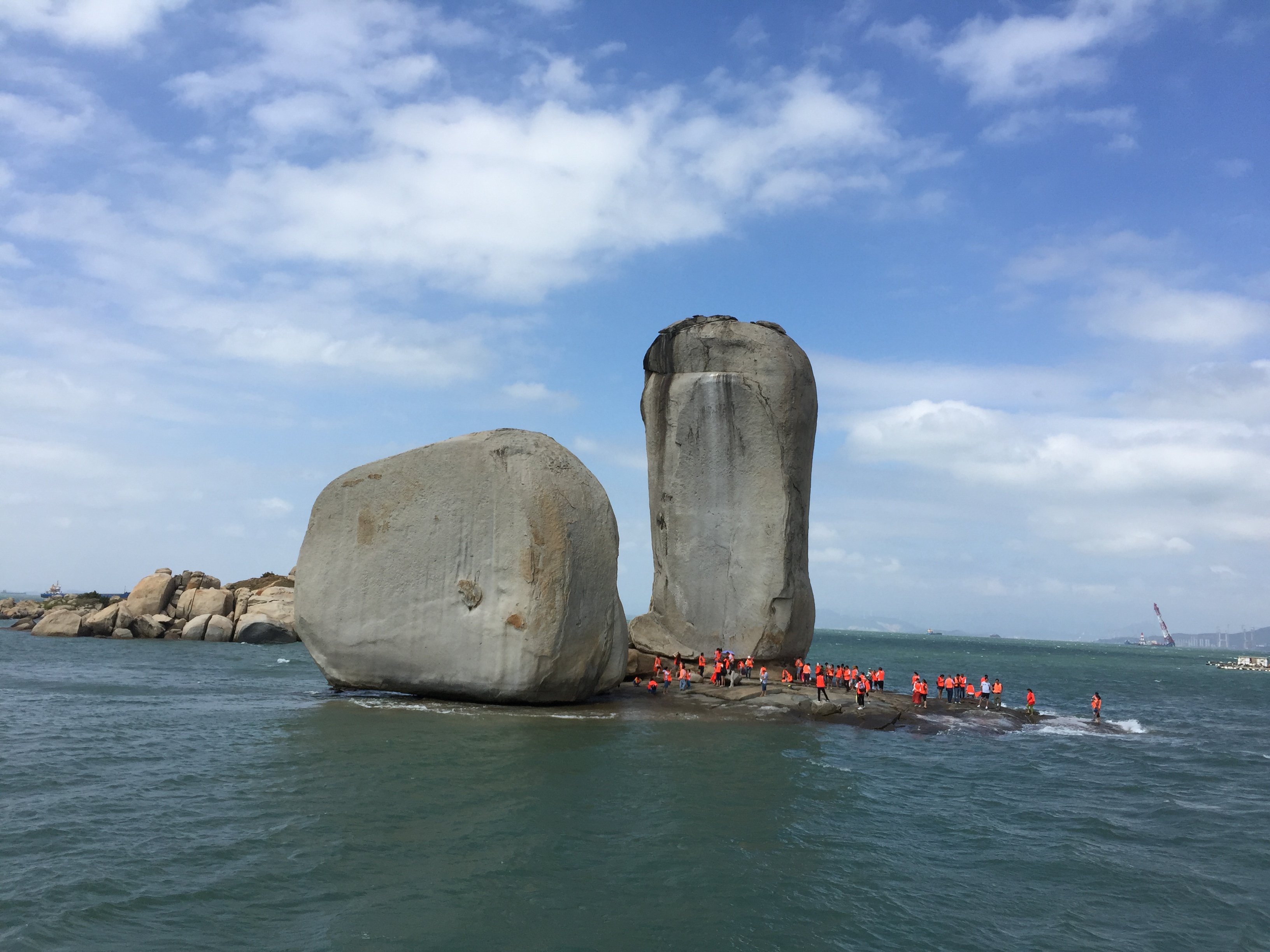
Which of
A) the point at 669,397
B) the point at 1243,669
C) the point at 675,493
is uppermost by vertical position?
the point at 669,397

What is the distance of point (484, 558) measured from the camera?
64.3 feet

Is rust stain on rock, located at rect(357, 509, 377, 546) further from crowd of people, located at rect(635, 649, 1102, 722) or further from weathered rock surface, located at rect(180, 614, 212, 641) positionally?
weathered rock surface, located at rect(180, 614, 212, 641)

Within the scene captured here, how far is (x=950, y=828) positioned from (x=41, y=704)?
20408 mm

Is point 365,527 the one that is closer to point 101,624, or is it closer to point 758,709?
point 758,709

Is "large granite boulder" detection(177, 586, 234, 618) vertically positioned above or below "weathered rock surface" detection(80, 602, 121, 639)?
above

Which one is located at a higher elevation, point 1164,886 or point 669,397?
point 669,397

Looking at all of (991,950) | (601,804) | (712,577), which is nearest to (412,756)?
(601,804)

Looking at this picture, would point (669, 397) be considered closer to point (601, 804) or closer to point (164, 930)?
point (601, 804)

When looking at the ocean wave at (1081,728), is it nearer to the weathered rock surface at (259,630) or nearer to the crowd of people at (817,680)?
the crowd of people at (817,680)

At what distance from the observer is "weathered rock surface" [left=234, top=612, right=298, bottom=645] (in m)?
46.6

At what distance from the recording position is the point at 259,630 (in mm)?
46938

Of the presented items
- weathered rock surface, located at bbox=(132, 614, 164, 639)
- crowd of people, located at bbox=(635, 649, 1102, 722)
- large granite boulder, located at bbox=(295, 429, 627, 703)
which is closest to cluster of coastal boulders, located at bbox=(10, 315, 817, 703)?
large granite boulder, located at bbox=(295, 429, 627, 703)

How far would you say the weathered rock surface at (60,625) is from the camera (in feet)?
153

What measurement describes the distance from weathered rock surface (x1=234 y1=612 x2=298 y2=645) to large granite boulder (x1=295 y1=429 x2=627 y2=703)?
92.6 ft
